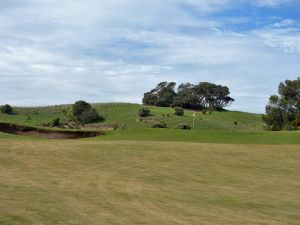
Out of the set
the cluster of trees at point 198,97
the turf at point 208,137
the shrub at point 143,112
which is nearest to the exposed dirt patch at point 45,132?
the turf at point 208,137

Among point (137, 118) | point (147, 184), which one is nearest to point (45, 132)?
point (147, 184)

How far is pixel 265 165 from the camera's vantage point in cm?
2411

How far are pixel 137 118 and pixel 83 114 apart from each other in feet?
33.2

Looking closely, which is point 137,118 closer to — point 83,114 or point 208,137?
point 83,114

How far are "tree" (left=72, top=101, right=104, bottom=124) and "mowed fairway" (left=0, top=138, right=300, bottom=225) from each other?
183 feet

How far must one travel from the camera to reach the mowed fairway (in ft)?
37.1

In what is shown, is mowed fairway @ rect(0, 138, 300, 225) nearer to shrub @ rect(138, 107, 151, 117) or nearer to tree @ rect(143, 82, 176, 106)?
shrub @ rect(138, 107, 151, 117)

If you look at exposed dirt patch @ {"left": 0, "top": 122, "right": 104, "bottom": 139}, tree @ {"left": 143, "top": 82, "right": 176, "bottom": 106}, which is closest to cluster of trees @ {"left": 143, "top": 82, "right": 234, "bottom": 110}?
tree @ {"left": 143, "top": 82, "right": 176, "bottom": 106}

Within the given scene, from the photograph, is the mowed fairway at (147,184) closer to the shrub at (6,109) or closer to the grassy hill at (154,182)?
the grassy hill at (154,182)

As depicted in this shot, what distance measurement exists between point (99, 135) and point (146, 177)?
77.5ft

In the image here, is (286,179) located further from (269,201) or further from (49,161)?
(49,161)

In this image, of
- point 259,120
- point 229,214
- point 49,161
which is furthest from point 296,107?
point 229,214

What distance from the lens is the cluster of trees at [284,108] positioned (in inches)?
3172

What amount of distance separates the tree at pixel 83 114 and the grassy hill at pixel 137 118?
7.66 ft
